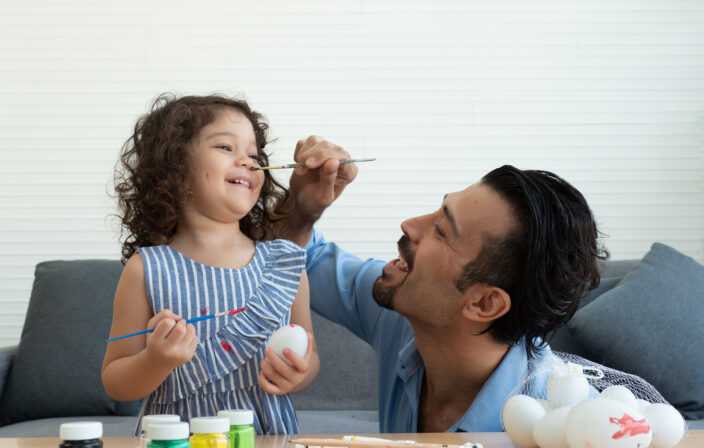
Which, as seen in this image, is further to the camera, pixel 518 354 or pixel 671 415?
pixel 518 354

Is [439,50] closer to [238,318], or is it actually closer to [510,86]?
[510,86]

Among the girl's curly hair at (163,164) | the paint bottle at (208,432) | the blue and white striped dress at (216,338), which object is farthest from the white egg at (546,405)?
the girl's curly hair at (163,164)

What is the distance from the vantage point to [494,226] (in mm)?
1587

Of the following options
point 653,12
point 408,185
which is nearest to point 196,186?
point 408,185

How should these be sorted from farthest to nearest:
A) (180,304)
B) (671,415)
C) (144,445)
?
1. (180,304)
2. (671,415)
3. (144,445)

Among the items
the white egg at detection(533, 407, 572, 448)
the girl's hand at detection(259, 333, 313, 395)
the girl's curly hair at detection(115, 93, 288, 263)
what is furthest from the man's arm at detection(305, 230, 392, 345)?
the white egg at detection(533, 407, 572, 448)

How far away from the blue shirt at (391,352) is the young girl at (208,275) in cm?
25

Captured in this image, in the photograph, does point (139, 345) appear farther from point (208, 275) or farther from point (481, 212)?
point (481, 212)

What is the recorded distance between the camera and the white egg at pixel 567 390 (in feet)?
3.73

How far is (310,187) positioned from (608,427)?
1.08 meters

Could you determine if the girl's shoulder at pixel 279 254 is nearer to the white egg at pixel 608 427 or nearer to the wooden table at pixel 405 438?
the wooden table at pixel 405 438

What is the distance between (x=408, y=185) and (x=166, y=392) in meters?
2.12

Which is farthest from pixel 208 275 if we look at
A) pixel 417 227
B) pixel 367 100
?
pixel 367 100

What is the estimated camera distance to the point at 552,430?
42.2 inches
